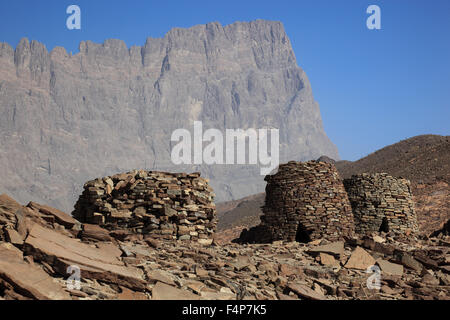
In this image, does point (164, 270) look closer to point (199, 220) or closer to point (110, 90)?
point (199, 220)

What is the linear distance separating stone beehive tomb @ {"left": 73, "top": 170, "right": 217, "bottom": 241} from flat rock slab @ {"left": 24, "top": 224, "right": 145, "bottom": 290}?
11.6 feet

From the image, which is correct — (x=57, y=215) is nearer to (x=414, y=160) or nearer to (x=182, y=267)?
(x=182, y=267)

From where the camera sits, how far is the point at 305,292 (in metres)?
8.08

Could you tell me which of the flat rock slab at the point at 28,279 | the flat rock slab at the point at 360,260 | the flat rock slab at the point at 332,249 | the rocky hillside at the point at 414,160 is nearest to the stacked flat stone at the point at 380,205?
the flat rock slab at the point at 332,249

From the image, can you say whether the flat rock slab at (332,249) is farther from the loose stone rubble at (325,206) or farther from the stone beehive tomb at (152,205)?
the stone beehive tomb at (152,205)

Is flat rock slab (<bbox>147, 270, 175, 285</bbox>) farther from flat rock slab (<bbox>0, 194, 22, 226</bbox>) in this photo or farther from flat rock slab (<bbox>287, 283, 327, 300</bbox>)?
flat rock slab (<bbox>0, 194, 22, 226</bbox>)

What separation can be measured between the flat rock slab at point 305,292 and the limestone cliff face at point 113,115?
4832 inches

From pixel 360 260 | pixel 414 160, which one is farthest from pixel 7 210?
pixel 414 160

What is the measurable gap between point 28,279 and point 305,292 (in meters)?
4.44

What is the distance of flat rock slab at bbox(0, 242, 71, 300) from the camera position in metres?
5.75

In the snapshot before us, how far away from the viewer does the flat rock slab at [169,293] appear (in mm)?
6684

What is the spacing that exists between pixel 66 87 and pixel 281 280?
169 metres

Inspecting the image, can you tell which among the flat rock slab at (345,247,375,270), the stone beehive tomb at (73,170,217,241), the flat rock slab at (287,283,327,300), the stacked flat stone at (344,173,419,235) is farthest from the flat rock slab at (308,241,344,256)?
the stacked flat stone at (344,173,419,235)
